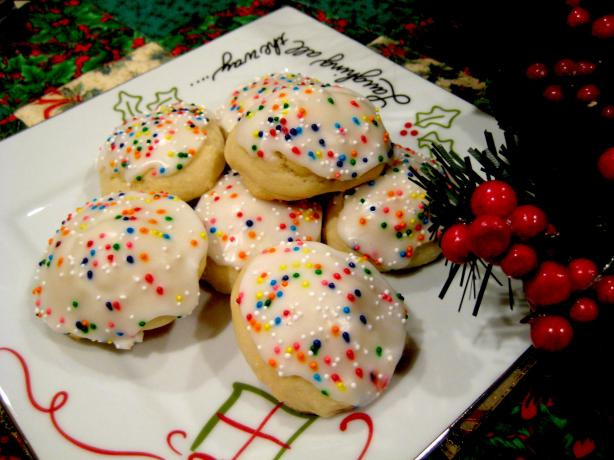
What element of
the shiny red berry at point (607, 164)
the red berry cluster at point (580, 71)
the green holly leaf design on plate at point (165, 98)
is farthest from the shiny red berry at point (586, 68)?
the green holly leaf design on plate at point (165, 98)

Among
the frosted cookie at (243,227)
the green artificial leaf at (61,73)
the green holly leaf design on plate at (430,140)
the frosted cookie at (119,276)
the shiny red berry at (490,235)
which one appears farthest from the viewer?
the green artificial leaf at (61,73)

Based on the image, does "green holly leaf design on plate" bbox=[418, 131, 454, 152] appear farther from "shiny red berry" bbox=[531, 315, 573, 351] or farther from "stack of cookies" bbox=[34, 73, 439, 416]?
"shiny red berry" bbox=[531, 315, 573, 351]

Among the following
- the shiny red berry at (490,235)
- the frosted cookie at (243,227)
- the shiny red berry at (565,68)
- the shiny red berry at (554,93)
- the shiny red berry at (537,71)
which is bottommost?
the frosted cookie at (243,227)

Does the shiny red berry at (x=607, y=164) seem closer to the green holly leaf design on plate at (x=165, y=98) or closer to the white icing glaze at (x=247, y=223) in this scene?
the white icing glaze at (x=247, y=223)

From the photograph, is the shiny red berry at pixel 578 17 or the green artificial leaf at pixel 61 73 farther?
the green artificial leaf at pixel 61 73

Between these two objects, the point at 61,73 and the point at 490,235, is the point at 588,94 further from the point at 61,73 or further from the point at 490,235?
the point at 61,73

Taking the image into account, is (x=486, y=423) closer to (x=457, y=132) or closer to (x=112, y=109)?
(x=457, y=132)

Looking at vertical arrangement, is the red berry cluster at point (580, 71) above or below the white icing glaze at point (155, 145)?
above
